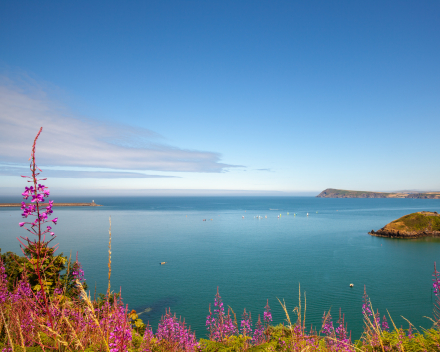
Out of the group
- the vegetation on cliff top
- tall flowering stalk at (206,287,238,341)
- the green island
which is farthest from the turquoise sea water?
tall flowering stalk at (206,287,238,341)

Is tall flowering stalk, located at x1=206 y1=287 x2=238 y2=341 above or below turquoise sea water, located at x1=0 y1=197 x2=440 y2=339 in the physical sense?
above

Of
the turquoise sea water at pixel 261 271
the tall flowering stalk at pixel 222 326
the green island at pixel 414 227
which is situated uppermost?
the tall flowering stalk at pixel 222 326

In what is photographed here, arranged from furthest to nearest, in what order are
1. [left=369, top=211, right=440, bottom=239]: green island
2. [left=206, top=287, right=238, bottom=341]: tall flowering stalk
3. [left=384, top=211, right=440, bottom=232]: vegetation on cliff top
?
[left=384, top=211, right=440, bottom=232]: vegetation on cliff top < [left=369, top=211, right=440, bottom=239]: green island < [left=206, top=287, right=238, bottom=341]: tall flowering stalk

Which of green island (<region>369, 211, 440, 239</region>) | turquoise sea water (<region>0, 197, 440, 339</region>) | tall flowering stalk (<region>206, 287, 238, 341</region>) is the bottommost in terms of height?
turquoise sea water (<region>0, 197, 440, 339</region>)

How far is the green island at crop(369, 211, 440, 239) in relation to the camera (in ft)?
232

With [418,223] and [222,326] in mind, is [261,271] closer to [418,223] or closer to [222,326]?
[222,326]

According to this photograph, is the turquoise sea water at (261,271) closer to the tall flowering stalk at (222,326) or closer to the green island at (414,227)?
the green island at (414,227)

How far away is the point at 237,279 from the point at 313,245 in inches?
1169

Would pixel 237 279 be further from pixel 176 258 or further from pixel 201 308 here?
pixel 176 258

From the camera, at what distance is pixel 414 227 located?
72438mm

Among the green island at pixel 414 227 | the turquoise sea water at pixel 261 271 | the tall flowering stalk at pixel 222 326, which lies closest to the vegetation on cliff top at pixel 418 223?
the green island at pixel 414 227

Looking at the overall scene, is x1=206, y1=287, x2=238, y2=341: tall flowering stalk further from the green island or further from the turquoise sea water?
the green island

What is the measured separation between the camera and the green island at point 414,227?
232 ft

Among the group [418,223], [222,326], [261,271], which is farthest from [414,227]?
[222,326]
